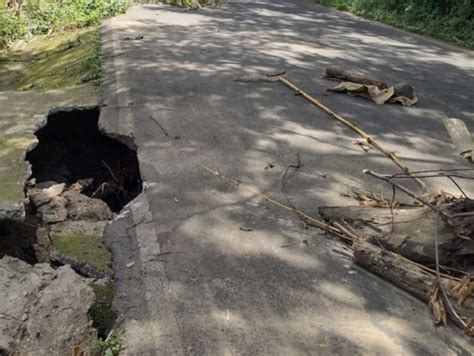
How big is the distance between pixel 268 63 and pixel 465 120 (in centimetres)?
298

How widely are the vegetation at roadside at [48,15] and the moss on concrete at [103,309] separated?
386 inches

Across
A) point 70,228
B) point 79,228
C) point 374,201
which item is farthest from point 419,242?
point 70,228

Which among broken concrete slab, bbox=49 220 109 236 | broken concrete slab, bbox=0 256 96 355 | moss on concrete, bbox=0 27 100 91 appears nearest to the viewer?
broken concrete slab, bbox=0 256 96 355

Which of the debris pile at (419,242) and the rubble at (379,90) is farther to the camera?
the rubble at (379,90)

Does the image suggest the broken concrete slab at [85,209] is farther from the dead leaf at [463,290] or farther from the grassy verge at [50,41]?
the grassy verge at [50,41]

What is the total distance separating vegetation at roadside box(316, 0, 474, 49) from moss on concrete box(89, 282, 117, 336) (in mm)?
9824

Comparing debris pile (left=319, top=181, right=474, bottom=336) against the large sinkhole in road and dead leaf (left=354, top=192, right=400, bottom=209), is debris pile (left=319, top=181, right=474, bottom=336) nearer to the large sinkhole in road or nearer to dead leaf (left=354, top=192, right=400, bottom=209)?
dead leaf (left=354, top=192, right=400, bottom=209)

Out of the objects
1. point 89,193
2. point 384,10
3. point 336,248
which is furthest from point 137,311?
point 384,10

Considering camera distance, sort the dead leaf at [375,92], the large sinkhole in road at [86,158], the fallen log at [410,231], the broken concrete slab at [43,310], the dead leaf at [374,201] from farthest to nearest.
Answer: the dead leaf at [375,92] → the large sinkhole in road at [86,158] → the dead leaf at [374,201] → the fallen log at [410,231] → the broken concrete slab at [43,310]

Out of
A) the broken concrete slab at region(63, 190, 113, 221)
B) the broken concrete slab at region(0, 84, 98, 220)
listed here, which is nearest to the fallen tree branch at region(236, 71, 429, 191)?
the broken concrete slab at region(0, 84, 98, 220)

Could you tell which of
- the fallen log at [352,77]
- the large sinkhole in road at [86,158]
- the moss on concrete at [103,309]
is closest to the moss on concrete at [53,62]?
the large sinkhole in road at [86,158]

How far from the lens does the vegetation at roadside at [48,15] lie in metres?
11.7

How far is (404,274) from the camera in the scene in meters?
2.88

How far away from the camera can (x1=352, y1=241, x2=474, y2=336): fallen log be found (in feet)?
8.70
